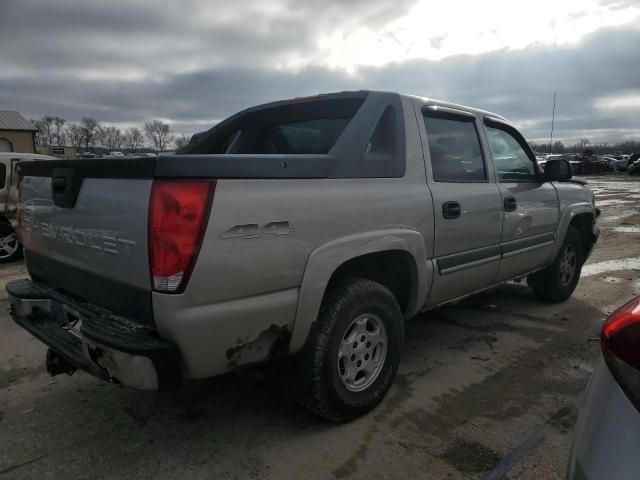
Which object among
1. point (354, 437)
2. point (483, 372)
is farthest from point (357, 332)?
point (483, 372)

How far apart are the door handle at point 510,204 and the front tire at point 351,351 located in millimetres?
1521

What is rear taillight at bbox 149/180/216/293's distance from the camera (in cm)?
199

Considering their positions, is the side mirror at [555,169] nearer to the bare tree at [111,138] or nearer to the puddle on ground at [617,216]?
the puddle on ground at [617,216]

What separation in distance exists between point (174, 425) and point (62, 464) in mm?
592

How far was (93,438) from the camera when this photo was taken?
2.68 metres

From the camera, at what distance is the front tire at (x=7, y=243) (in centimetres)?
767

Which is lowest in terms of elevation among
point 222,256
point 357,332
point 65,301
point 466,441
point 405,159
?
point 466,441

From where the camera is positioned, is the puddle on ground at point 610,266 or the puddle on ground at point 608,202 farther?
the puddle on ground at point 608,202

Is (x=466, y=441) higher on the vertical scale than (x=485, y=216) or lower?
lower

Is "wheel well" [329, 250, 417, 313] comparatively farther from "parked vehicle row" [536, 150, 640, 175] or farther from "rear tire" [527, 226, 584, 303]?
"parked vehicle row" [536, 150, 640, 175]

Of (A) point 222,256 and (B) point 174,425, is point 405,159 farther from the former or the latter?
(B) point 174,425

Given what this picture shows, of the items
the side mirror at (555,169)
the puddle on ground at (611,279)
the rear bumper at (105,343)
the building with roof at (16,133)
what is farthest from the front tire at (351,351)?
the building with roof at (16,133)

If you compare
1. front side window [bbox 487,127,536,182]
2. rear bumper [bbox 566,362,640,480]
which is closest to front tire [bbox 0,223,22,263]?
front side window [bbox 487,127,536,182]

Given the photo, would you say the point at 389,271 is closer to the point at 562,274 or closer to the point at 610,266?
the point at 562,274
